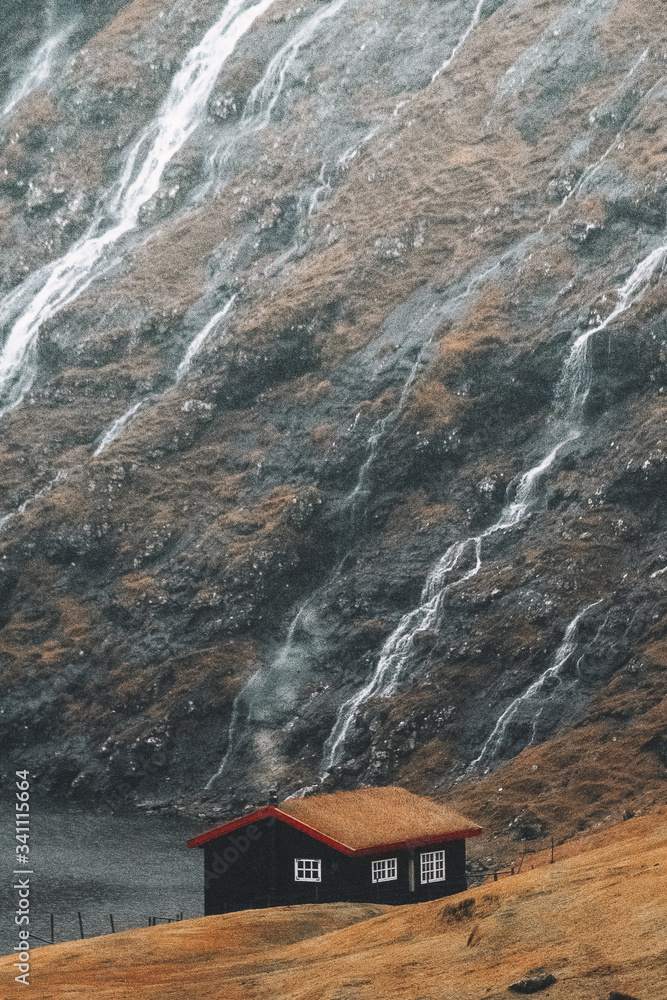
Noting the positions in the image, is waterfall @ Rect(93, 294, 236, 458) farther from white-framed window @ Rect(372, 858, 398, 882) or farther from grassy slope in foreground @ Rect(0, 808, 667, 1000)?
grassy slope in foreground @ Rect(0, 808, 667, 1000)

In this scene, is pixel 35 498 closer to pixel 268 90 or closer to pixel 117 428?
pixel 117 428

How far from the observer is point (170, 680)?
282ft

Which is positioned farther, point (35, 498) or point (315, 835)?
point (35, 498)

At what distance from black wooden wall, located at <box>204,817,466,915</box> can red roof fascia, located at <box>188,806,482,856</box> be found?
346mm

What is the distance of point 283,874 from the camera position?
50312 millimetres

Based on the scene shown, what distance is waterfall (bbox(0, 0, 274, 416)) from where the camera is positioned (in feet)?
378

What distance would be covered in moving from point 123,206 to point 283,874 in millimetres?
92335

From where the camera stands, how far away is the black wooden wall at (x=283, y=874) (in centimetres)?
4984

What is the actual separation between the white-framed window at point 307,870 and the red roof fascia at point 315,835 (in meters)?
1.04

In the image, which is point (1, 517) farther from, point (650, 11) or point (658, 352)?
point (650, 11)

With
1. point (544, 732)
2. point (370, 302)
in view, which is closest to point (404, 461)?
point (370, 302)

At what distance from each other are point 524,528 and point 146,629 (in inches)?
1077

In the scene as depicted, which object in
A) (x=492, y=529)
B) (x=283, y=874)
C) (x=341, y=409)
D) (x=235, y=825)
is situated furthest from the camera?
(x=341, y=409)

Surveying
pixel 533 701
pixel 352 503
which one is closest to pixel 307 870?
pixel 533 701
